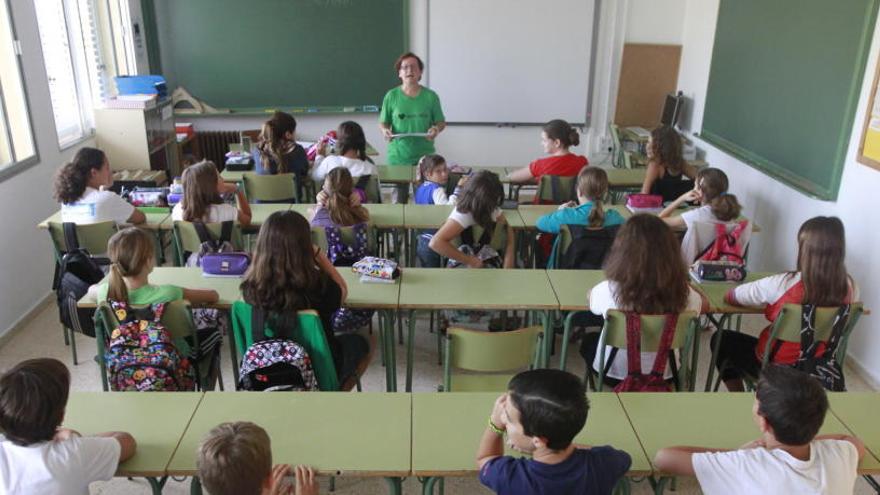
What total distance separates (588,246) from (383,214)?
4.60ft

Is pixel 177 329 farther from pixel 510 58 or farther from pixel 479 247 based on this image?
pixel 510 58

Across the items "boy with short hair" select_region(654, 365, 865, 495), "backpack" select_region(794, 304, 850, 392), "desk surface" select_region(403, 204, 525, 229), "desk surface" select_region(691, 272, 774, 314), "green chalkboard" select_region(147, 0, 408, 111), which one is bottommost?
"backpack" select_region(794, 304, 850, 392)

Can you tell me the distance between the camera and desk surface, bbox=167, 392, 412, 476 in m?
1.98

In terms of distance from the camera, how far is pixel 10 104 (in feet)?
15.0

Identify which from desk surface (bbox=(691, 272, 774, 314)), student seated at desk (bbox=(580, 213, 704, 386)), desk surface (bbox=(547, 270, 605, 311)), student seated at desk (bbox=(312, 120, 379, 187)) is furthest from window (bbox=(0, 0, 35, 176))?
desk surface (bbox=(691, 272, 774, 314))

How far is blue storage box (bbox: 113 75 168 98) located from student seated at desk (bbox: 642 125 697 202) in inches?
179

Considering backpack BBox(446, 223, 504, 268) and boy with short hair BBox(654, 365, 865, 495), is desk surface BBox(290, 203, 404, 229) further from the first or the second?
boy with short hair BBox(654, 365, 865, 495)

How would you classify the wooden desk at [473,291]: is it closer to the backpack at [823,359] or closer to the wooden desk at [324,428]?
the wooden desk at [324,428]

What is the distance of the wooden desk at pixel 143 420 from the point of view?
1996 millimetres

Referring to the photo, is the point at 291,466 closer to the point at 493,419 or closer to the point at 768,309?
the point at 493,419

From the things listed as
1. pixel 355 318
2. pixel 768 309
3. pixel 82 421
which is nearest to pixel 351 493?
pixel 355 318

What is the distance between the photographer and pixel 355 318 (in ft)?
11.4

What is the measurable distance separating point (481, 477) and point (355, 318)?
176 centimetres

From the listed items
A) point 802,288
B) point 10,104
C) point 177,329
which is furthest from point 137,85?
point 802,288
